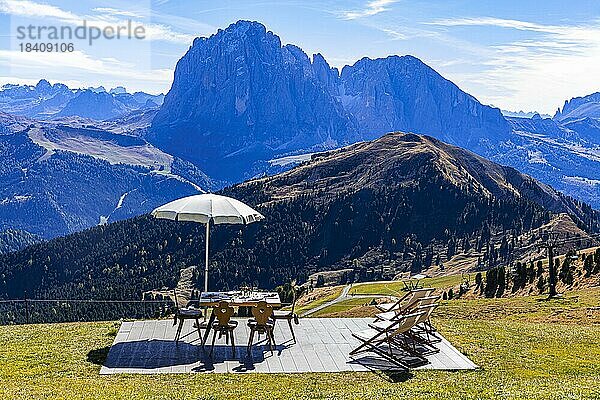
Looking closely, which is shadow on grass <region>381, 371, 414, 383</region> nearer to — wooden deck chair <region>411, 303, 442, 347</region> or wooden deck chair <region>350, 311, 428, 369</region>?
wooden deck chair <region>350, 311, 428, 369</region>

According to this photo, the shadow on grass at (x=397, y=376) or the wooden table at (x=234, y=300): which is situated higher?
the wooden table at (x=234, y=300)

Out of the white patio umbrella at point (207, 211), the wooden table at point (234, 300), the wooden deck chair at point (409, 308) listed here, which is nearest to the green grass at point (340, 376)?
the wooden deck chair at point (409, 308)

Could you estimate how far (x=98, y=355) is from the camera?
20172 millimetres

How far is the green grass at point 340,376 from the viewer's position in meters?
15.2

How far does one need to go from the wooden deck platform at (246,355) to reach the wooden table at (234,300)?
1059 mm

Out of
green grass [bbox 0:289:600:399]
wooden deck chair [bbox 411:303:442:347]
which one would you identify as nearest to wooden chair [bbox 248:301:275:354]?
green grass [bbox 0:289:600:399]

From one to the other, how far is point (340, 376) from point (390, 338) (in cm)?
248

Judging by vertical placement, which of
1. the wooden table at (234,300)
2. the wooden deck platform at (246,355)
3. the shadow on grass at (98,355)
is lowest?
the wooden deck platform at (246,355)

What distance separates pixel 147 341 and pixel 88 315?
137 metres

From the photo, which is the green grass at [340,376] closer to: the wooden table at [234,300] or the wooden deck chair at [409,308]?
the wooden deck chair at [409,308]

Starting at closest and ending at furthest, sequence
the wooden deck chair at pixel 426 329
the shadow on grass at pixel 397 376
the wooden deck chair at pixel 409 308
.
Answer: the shadow on grass at pixel 397 376, the wooden deck chair at pixel 426 329, the wooden deck chair at pixel 409 308

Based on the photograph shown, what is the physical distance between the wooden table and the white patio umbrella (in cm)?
132

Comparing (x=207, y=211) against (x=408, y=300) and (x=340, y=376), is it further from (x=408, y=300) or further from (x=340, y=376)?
(x=340, y=376)

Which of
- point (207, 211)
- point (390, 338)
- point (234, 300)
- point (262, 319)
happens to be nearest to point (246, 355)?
point (262, 319)
